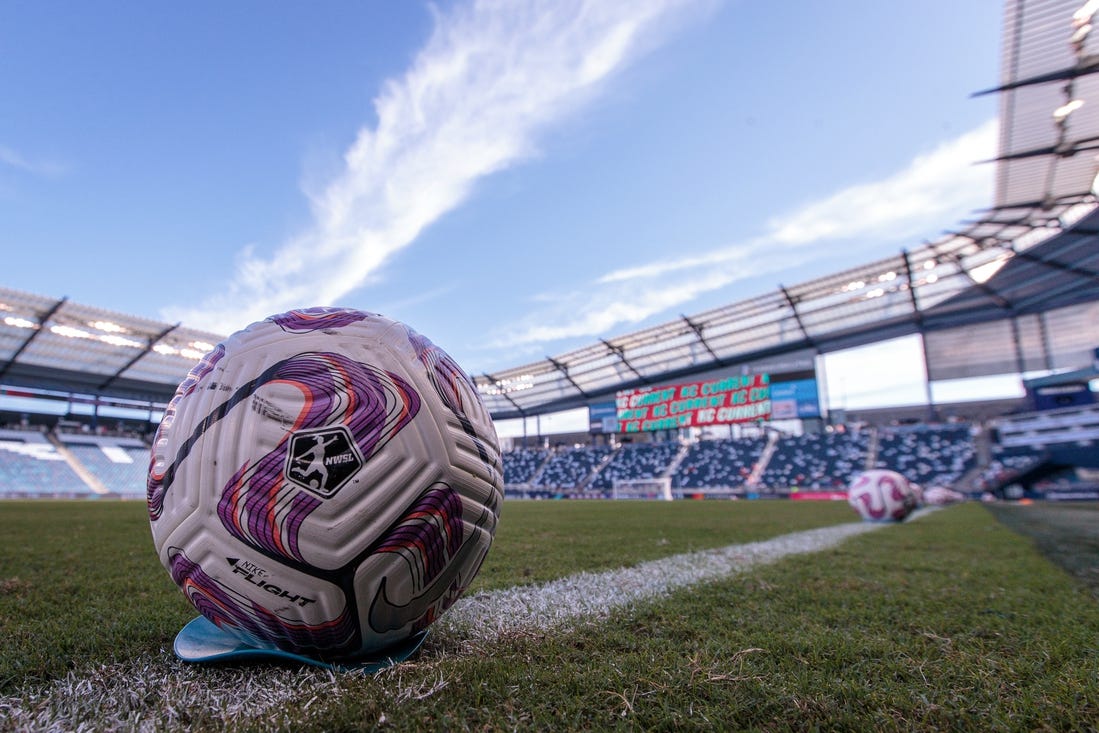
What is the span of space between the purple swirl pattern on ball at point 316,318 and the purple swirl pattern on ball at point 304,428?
150 millimetres

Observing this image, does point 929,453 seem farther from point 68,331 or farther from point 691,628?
point 68,331

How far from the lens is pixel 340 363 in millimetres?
1517

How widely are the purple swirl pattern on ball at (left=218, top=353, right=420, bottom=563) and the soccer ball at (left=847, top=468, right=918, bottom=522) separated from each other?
10122mm

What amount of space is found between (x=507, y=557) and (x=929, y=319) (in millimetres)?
35250

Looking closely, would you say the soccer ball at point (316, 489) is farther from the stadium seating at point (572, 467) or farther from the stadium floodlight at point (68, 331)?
the stadium seating at point (572, 467)

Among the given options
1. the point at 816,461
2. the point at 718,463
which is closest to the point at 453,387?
the point at 816,461

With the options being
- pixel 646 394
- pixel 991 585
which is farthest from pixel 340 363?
pixel 646 394

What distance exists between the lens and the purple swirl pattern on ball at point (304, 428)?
140 centimetres

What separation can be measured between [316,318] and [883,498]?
33.7ft

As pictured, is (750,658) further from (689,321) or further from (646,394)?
(646,394)

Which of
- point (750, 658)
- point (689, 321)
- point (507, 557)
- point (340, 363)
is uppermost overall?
point (689, 321)

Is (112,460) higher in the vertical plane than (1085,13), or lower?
lower

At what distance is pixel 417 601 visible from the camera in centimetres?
157

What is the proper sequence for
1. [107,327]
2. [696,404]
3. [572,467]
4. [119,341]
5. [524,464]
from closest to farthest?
[107,327] → [119,341] → [696,404] → [572,467] → [524,464]
